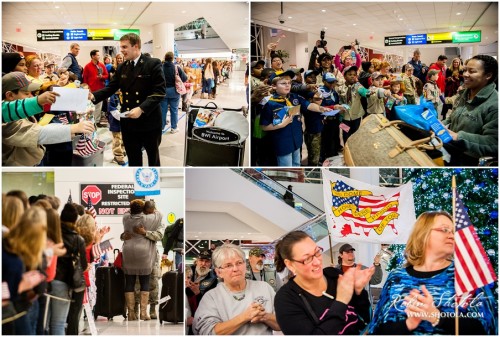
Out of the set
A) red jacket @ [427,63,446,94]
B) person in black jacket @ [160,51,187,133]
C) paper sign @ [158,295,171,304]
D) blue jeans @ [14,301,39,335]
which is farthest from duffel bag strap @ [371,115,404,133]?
blue jeans @ [14,301,39,335]

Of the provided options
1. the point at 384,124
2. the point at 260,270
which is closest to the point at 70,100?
the point at 260,270

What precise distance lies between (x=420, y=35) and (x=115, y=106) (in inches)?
93.1

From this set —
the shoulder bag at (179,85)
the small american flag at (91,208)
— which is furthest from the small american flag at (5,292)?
the shoulder bag at (179,85)

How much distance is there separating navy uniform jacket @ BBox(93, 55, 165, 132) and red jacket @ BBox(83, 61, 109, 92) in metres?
0.05

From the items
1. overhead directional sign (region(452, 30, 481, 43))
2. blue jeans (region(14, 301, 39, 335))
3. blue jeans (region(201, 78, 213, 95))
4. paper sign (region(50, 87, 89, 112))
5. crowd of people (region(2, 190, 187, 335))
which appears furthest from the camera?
blue jeans (region(201, 78, 213, 95))

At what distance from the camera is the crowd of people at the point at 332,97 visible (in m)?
4.90

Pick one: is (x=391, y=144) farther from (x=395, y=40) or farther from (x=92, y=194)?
(x=92, y=194)

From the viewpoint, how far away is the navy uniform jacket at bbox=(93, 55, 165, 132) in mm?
4863

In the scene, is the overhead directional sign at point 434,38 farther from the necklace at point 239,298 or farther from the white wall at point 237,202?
the necklace at point 239,298

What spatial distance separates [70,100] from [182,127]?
2.75 ft

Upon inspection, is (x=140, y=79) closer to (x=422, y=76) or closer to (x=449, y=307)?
(x=422, y=76)

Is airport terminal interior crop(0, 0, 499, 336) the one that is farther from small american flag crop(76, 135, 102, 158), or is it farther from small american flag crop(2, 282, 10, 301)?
small american flag crop(2, 282, 10, 301)

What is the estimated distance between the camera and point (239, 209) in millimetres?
5145

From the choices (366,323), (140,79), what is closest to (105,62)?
(140,79)
